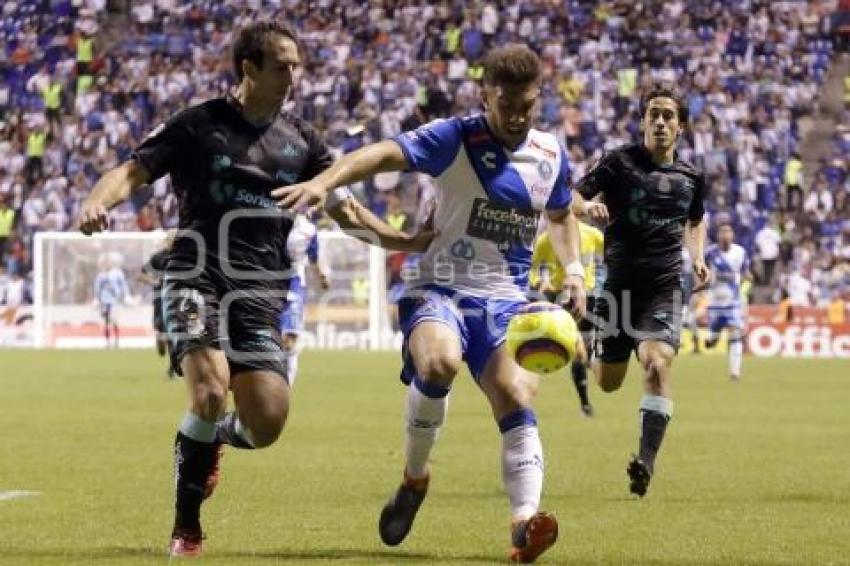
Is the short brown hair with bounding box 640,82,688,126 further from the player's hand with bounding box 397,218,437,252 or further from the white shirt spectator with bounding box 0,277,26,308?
the white shirt spectator with bounding box 0,277,26,308

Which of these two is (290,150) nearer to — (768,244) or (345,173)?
(345,173)

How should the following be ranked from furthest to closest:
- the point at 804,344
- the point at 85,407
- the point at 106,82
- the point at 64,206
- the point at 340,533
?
the point at 106,82 → the point at 64,206 → the point at 804,344 → the point at 85,407 → the point at 340,533

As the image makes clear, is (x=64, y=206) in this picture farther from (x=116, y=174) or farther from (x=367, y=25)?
(x=116, y=174)

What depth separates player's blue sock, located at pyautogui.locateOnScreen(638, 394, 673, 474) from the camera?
12.4 m

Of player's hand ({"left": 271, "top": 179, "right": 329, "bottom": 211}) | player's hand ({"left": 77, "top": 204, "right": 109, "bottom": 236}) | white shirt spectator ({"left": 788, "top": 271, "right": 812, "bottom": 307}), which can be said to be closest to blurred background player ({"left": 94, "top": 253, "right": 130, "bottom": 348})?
white shirt spectator ({"left": 788, "top": 271, "right": 812, "bottom": 307})

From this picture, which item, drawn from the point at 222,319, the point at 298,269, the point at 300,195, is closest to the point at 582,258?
the point at 298,269

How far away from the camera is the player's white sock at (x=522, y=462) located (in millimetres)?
8734

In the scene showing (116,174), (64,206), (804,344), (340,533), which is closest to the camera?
(116,174)

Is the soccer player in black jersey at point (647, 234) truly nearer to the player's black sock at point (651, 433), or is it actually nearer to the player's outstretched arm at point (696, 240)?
the player's outstretched arm at point (696, 240)

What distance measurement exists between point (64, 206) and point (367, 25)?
916 centimetres

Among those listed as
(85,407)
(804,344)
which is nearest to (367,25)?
(804,344)

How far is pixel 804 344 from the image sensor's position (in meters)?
38.3

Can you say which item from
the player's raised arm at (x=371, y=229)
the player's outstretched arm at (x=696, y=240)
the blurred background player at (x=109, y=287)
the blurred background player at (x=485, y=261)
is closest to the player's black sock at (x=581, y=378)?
the player's outstretched arm at (x=696, y=240)

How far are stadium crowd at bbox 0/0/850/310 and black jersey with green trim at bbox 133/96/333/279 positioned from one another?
30294 millimetres
